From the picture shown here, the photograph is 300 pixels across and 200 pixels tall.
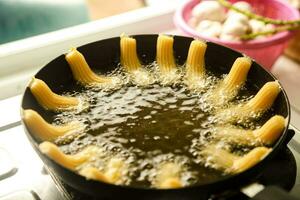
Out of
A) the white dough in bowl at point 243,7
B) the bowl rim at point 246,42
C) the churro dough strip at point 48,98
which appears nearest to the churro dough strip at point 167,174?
the churro dough strip at point 48,98

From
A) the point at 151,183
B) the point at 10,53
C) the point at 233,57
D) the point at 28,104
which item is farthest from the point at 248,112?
the point at 10,53

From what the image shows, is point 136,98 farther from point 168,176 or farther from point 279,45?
point 279,45

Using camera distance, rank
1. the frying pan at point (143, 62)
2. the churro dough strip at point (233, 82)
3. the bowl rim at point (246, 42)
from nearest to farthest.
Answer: the frying pan at point (143, 62) < the churro dough strip at point (233, 82) < the bowl rim at point (246, 42)

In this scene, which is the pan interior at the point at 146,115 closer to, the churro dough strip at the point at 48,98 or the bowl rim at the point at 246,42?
the churro dough strip at the point at 48,98

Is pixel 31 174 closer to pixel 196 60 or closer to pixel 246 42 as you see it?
pixel 196 60

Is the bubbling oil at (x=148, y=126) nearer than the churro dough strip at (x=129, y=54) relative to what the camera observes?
Yes

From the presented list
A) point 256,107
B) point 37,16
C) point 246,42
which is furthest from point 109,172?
point 37,16

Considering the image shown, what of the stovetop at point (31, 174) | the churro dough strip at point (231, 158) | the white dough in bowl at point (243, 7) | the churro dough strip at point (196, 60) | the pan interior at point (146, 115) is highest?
the white dough in bowl at point (243, 7)
